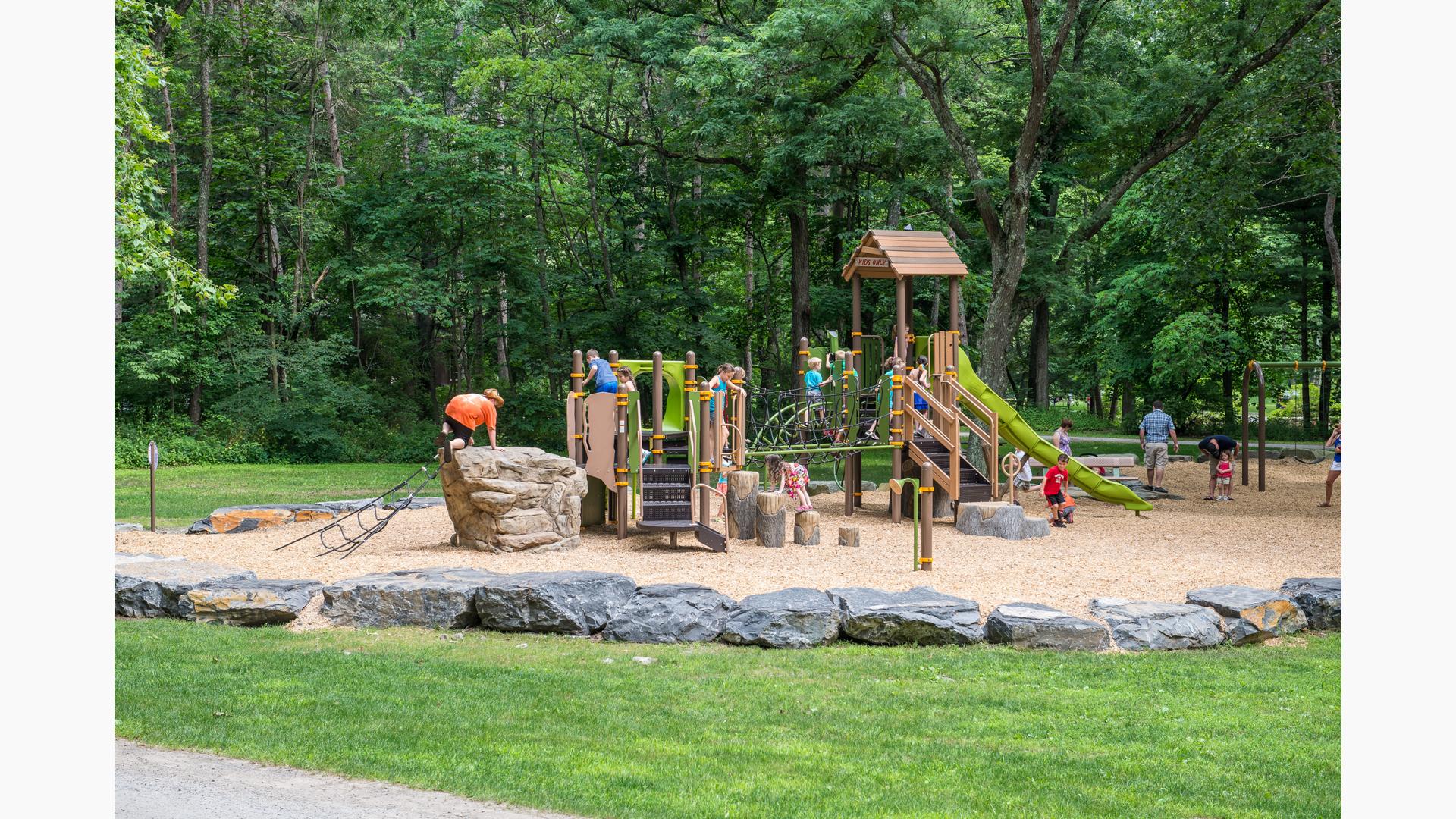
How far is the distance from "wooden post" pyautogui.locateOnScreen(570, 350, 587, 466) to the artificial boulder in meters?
0.96

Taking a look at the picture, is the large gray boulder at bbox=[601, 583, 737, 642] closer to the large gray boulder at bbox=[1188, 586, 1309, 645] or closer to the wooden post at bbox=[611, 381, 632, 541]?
the large gray boulder at bbox=[1188, 586, 1309, 645]

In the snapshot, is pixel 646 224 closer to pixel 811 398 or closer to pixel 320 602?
pixel 811 398

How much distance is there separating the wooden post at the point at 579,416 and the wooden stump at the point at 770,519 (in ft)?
7.01

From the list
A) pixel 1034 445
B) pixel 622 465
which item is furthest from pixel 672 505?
Result: pixel 1034 445

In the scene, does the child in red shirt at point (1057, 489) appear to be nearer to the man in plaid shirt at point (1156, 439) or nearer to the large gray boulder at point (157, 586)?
the man in plaid shirt at point (1156, 439)

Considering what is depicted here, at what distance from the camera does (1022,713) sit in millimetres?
6410

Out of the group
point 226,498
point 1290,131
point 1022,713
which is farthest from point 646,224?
point 1022,713

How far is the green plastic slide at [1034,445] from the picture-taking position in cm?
1561

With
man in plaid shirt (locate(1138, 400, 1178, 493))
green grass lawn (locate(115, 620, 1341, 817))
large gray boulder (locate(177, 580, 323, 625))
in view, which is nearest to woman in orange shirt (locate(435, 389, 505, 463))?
large gray boulder (locate(177, 580, 323, 625))

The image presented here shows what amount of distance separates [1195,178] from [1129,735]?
13.1m

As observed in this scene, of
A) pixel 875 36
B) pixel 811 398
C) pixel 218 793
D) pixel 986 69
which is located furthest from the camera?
pixel 986 69

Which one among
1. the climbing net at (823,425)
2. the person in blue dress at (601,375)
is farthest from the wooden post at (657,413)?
the climbing net at (823,425)

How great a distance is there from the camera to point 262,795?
16.6ft

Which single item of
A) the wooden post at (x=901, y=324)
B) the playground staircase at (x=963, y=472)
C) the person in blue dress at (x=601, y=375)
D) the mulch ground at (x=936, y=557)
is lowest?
the mulch ground at (x=936, y=557)
